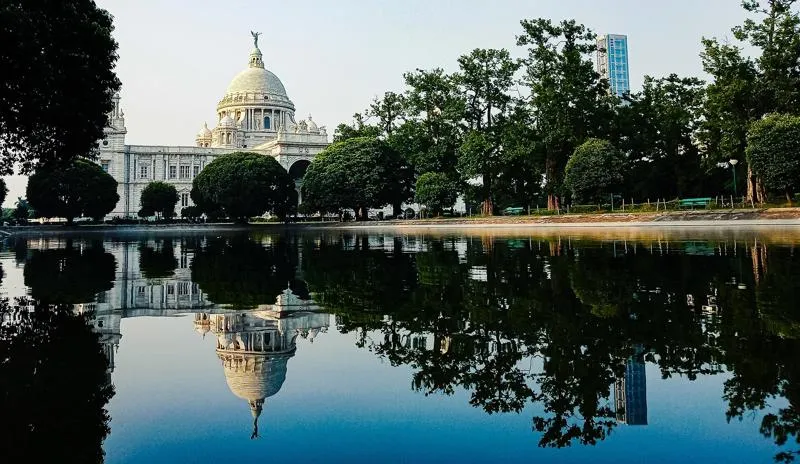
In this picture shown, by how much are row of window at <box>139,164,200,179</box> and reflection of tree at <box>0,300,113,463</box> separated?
359 feet

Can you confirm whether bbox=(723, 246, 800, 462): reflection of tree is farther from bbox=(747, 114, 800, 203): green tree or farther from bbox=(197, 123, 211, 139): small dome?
bbox=(197, 123, 211, 139): small dome

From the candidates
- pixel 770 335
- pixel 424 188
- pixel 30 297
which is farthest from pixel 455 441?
pixel 424 188

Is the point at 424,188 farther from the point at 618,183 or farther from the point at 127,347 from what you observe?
the point at 127,347

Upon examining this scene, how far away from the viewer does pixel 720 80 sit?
4303 centimetres

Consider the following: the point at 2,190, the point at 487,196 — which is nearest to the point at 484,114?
the point at 487,196

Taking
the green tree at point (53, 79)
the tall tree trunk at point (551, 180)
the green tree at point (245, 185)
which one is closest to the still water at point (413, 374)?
the green tree at point (53, 79)

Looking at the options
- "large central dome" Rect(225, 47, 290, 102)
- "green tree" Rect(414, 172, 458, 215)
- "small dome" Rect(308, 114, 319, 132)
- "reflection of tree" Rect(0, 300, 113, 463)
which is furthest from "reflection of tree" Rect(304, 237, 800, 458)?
"large central dome" Rect(225, 47, 290, 102)

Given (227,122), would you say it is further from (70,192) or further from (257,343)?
(257,343)

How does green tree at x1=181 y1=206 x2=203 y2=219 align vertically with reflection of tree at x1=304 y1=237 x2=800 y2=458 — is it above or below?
above

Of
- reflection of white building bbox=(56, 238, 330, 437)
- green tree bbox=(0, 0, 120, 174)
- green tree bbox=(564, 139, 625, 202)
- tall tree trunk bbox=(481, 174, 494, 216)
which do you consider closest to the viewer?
reflection of white building bbox=(56, 238, 330, 437)

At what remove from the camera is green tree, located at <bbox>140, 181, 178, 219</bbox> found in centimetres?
9006

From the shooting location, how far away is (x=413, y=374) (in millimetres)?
5086

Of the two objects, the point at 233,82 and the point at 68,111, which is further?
the point at 233,82

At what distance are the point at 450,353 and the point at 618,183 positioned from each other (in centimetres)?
4414
